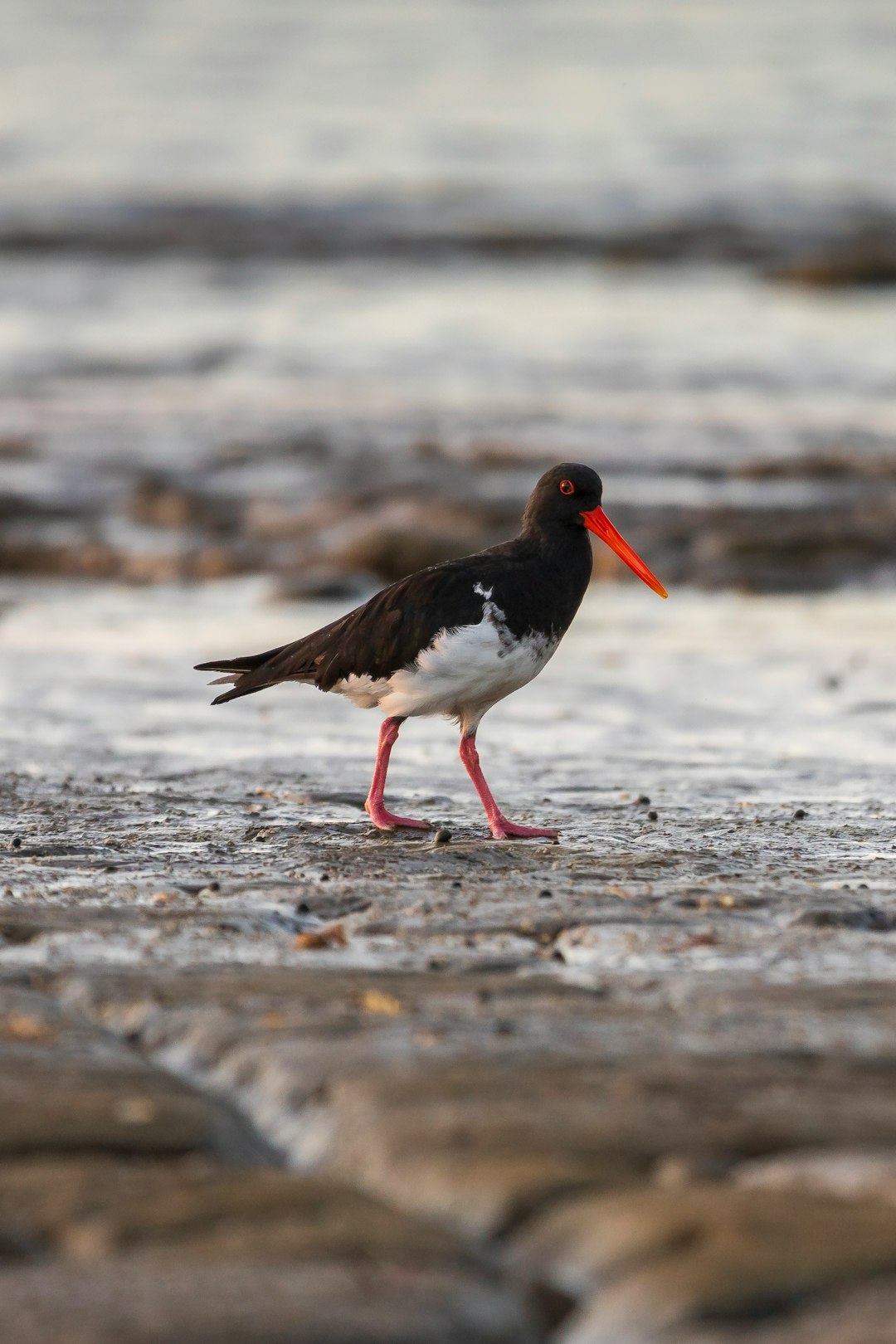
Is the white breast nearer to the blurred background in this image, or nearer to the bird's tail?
the bird's tail

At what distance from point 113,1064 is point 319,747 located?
13.1 feet

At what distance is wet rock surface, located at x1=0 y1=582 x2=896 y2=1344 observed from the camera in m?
2.27

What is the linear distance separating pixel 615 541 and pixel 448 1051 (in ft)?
11.2

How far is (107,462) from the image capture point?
48.6ft

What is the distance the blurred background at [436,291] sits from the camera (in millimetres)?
12688

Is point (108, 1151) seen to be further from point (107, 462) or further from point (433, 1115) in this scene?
point (107, 462)

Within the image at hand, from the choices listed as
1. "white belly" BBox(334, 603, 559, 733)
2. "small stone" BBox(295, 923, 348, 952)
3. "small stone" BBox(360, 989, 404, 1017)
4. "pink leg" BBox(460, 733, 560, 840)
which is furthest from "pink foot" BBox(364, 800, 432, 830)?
"small stone" BBox(360, 989, 404, 1017)

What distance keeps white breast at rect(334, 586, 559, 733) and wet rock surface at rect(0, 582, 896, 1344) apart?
0.39 metres

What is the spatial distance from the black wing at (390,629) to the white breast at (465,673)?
0.03 m

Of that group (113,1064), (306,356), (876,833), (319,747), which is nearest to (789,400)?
(306,356)

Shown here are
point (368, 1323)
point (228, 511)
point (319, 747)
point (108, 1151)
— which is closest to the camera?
point (368, 1323)

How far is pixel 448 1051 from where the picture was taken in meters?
3.12

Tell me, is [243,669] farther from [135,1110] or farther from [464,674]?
[135,1110]

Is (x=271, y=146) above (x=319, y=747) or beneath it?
above
